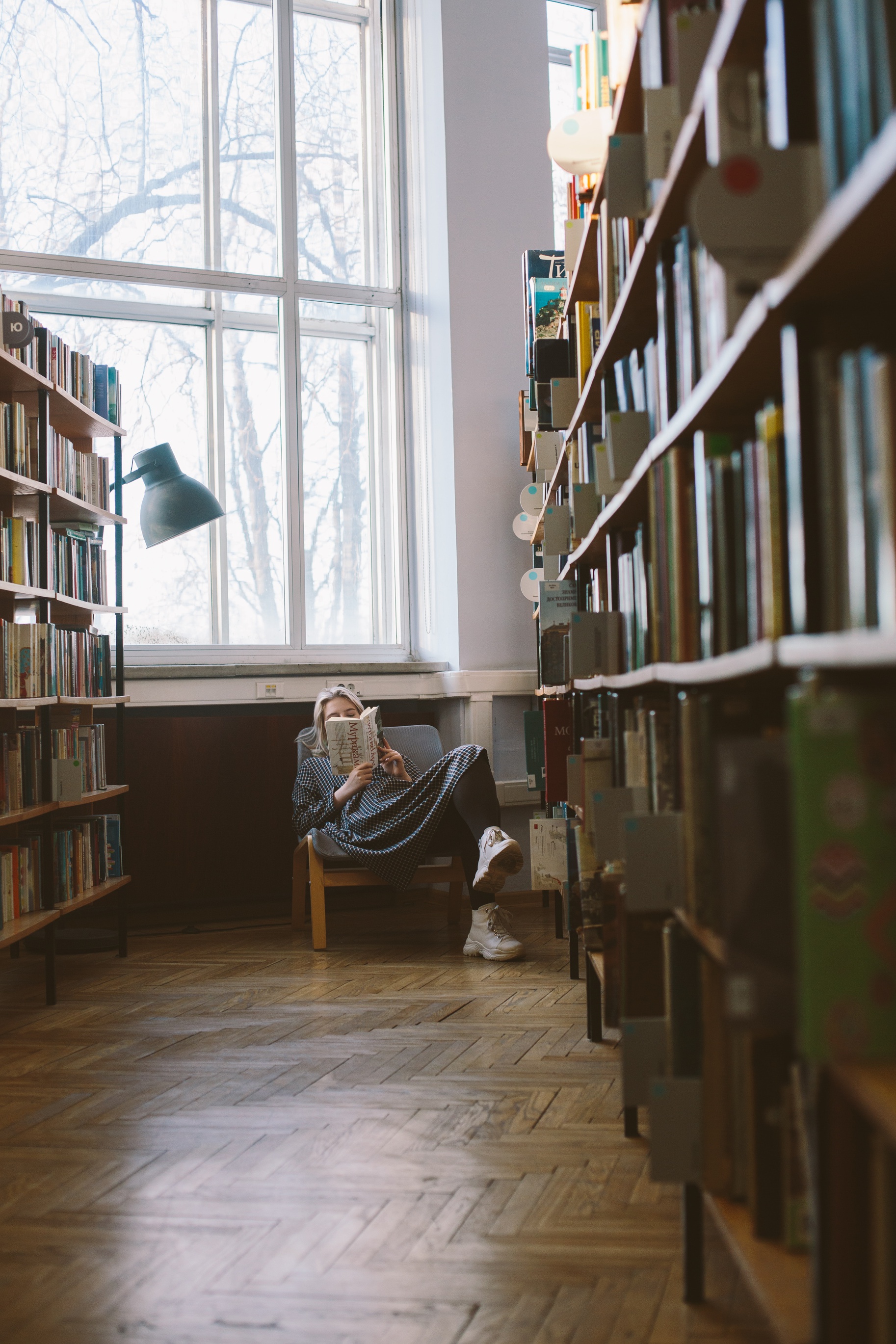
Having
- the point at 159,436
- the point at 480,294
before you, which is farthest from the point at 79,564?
the point at 480,294

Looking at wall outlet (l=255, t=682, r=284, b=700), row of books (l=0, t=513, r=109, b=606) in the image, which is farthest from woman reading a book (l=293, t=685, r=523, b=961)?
row of books (l=0, t=513, r=109, b=606)

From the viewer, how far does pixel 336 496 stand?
4770mm

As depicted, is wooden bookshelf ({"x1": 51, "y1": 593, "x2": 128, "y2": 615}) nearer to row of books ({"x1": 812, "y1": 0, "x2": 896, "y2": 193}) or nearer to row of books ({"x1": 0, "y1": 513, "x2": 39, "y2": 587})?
row of books ({"x1": 0, "y1": 513, "x2": 39, "y2": 587})

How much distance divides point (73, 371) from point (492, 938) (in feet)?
7.07

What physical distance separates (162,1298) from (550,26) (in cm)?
545

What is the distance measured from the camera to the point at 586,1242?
146 cm

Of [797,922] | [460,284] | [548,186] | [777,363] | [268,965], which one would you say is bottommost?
[268,965]

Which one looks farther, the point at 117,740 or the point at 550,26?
the point at 550,26

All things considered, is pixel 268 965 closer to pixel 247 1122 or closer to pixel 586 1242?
pixel 247 1122

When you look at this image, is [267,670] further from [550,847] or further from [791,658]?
[791,658]

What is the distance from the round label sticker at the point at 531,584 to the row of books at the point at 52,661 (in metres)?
1.45

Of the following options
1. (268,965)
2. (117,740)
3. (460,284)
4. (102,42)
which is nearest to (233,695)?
(117,740)

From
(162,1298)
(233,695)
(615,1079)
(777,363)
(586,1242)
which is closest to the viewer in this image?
(777,363)

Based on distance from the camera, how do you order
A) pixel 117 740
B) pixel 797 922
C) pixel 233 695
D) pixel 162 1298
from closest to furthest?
pixel 797 922, pixel 162 1298, pixel 117 740, pixel 233 695
